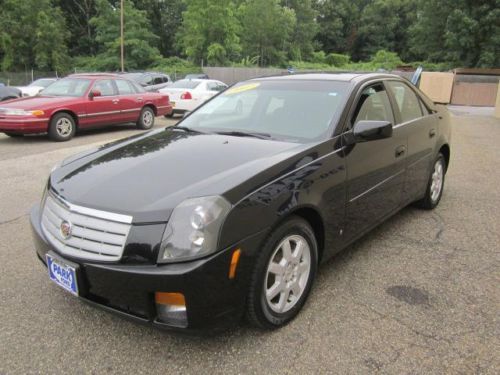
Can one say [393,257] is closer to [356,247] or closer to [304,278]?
[356,247]

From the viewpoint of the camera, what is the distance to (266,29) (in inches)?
1837

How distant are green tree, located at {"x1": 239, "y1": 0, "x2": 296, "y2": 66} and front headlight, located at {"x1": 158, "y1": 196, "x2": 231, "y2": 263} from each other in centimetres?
4629

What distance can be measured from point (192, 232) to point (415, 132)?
2.89m

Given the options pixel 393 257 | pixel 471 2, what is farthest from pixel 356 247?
pixel 471 2

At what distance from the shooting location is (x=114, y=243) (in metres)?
2.29

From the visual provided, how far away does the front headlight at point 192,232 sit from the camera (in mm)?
2199

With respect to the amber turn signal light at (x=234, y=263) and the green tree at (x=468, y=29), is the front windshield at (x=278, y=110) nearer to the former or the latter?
the amber turn signal light at (x=234, y=263)

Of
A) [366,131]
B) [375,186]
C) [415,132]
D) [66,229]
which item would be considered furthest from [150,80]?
[66,229]

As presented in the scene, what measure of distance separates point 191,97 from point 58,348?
12.4 metres

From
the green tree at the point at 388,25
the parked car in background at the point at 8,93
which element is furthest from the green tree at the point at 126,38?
the green tree at the point at 388,25

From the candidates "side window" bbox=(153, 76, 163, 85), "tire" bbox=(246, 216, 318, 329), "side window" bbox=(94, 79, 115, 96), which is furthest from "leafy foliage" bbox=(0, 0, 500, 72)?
"tire" bbox=(246, 216, 318, 329)

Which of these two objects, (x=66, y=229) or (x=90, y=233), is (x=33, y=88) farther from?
(x=90, y=233)

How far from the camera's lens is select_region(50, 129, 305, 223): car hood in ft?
7.78

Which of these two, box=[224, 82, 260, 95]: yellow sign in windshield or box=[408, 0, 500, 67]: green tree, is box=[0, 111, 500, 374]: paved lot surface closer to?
box=[224, 82, 260, 95]: yellow sign in windshield
